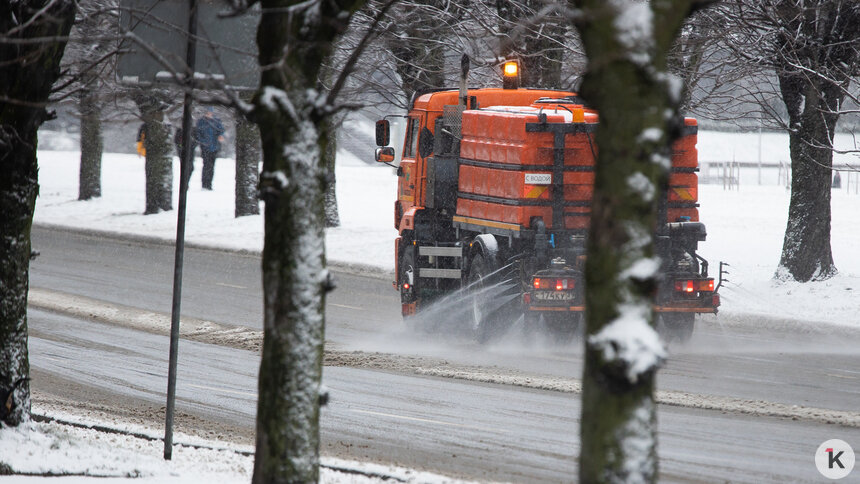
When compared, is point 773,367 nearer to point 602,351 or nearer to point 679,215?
point 679,215

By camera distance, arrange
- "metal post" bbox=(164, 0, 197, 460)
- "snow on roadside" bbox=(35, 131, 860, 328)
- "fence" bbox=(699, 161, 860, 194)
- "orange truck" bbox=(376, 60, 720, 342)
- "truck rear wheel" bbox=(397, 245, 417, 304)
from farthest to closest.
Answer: "fence" bbox=(699, 161, 860, 194)
"snow on roadside" bbox=(35, 131, 860, 328)
"truck rear wheel" bbox=(397, 245, 417, 304)
"orange truck" bbox=(376, 60, 720, 342)
"metal post" bbox=(164, 0, 197, 460)

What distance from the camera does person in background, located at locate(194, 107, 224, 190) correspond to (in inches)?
1321

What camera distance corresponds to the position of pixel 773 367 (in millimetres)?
11219

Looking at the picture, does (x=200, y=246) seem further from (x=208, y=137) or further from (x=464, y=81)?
(x=464, y=81)

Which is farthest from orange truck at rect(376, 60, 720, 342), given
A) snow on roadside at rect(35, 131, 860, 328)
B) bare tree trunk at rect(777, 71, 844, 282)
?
bare tree trunk at rect(777, 71, 844, 282)

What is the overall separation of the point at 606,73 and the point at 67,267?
57.7 ft

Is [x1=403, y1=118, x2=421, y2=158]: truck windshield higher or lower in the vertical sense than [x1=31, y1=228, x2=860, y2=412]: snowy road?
higher

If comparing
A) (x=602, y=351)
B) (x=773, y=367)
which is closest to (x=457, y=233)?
(x=773, y=367)

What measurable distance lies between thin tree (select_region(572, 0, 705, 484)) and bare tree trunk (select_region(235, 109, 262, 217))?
23374 mm

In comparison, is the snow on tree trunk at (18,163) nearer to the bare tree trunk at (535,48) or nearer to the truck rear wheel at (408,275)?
the truck rear wheel at (408,275)

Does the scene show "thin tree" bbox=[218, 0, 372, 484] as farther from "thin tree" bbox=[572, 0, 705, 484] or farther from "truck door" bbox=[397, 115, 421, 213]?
"truck door" bbox=[397, 115, 421, 213]

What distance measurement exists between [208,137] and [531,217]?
24.8 m

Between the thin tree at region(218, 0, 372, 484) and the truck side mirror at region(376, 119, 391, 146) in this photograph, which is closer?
the thin tree at region(218, 0, 372, 484)

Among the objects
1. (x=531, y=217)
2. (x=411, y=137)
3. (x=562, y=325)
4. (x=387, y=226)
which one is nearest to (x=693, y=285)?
(x=562, y=325)
